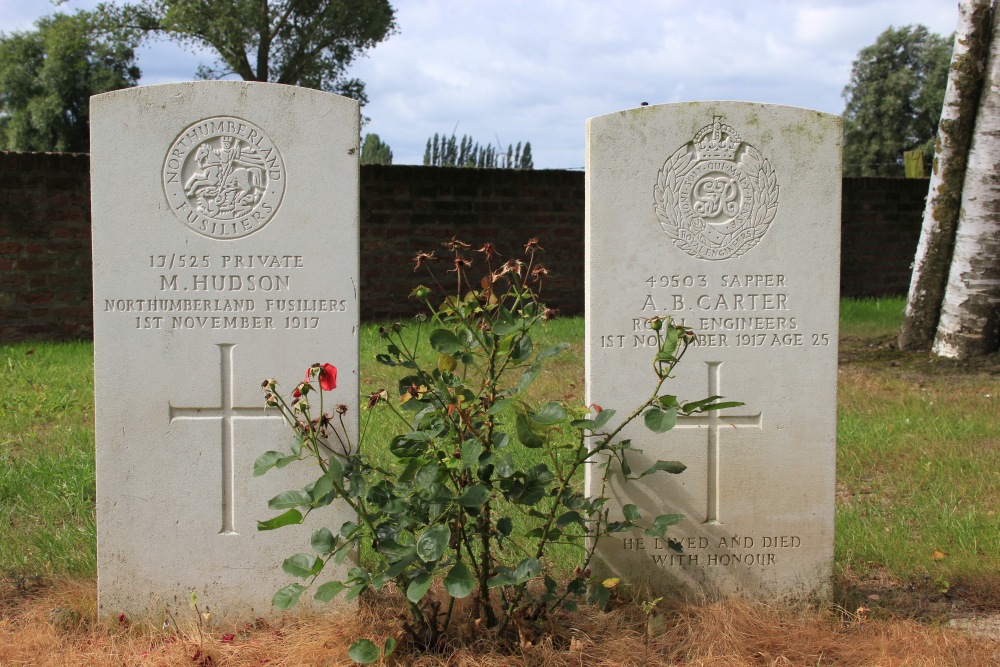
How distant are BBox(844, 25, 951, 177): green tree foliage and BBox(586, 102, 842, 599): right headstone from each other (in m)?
32.3

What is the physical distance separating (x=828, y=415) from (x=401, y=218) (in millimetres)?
6497

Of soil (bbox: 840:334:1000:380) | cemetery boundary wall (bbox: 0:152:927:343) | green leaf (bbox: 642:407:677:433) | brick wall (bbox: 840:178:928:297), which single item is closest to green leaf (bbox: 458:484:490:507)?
green leaf (bbox: 642:407:677:433)

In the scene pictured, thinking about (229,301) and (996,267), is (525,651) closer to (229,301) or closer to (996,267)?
(229,301)

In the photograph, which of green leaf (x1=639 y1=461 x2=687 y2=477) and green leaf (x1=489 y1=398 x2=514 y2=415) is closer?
green leaf (x1=489 y1=398 x2=514 y2=415)

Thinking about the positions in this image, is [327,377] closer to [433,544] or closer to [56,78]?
[433,544]

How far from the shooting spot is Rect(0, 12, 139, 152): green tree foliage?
29.2 m

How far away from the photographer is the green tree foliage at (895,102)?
3409 centimetres

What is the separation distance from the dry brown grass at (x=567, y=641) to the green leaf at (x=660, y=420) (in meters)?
0.68

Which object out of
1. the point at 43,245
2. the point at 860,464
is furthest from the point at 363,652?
the point at 43,245

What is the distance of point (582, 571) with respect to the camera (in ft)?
9.31

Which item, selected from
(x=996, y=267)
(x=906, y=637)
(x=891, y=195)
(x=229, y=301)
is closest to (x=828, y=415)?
(x=906, y=637)

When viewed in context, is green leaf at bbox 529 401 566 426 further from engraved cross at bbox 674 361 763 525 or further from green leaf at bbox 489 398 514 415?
engraved cross at bbox 674 361 763 525

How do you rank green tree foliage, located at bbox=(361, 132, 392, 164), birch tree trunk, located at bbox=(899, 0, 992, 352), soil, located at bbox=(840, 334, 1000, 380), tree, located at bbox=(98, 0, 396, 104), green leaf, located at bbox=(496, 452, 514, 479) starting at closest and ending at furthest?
green leaf, located at bbox=(496, 452, 514, 479) < soil, located at bbox=(840, 334, 1000, 380) < birch tree trunk, located at bbox=(899, 0, 992, 352) < green tree foliage, located at bbox=(361, 132, 392, 164) < tree, located at bbox=(98, 0, 396, 104)

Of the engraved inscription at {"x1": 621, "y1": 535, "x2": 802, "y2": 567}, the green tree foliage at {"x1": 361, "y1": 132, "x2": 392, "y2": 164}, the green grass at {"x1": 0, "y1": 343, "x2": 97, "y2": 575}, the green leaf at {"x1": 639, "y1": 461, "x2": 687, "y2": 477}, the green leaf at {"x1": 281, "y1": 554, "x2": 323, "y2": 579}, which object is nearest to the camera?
the green leaf at {"x1": 281, "y1": 554, "x2": 323, "y2": 579}
